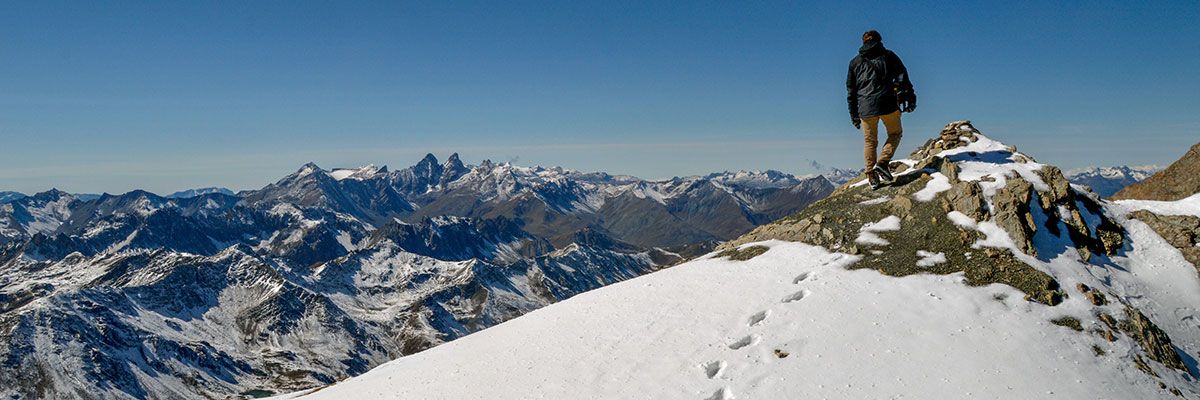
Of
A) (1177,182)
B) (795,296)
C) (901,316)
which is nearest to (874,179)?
(795,296)

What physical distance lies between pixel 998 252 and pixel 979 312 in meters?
4.07

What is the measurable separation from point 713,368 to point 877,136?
14226mm

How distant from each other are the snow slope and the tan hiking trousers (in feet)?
18.1

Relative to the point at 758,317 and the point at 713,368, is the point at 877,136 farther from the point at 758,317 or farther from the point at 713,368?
the point at 713,368

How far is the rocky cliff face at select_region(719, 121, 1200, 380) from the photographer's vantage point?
776 inches

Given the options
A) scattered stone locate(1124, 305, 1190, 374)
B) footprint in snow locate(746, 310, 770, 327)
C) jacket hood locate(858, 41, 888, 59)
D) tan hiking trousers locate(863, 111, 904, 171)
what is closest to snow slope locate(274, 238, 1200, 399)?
footprint in snow locate(746, 310, 770, 327)

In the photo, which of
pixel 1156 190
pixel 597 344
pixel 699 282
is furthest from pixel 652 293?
pixel 1156 190

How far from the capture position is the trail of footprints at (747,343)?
17891 mm

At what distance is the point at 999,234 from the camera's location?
23.3 metres

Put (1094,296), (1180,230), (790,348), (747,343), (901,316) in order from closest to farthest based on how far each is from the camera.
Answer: (790,348) → (1094,296) → (901,316) → (747,343) → (1180,230)

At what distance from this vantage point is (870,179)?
29.7 metres

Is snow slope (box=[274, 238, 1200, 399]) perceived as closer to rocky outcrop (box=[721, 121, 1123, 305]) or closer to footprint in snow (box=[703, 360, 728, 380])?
footprint in snow (box=[703, 360, 728, 380])

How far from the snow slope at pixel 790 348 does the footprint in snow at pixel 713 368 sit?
0.05 metres

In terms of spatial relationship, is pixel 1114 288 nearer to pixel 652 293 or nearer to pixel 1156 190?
pixel 1156 190
